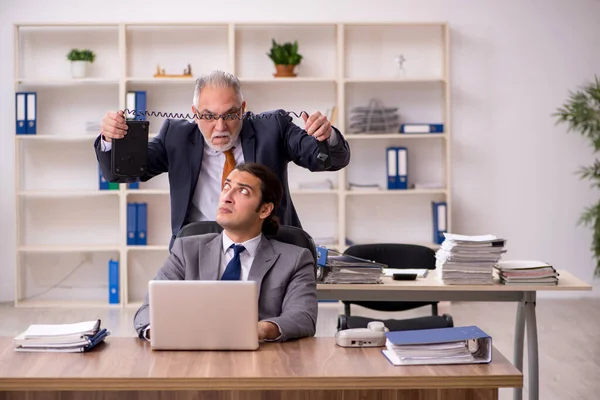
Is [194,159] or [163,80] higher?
[163,80]

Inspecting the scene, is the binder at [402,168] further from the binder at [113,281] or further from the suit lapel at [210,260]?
the suit lapel at [210,260]

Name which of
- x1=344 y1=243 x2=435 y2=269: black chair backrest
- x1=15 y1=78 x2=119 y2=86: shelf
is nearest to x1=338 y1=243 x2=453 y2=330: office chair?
x1=344 y1=243 x2=435 y2=269: black chair backrest

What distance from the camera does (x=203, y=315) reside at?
2381mm

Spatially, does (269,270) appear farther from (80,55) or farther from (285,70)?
(80,55)

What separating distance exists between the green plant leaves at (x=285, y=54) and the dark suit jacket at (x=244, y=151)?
338 cm

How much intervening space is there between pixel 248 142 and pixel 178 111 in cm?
386

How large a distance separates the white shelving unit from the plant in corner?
→ 3.38ft

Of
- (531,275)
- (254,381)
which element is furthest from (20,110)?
(254,381)

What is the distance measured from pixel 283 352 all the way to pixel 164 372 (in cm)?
38

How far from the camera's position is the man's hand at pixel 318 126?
9.50ft

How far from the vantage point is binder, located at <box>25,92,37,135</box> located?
22.9 feet

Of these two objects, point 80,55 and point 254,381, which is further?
point 80,55

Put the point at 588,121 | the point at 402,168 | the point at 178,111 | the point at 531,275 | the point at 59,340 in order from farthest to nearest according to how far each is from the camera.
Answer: the point at 178,111, the point at 402,168, the point at 588,121, the point at 531,275, the point at 59,340

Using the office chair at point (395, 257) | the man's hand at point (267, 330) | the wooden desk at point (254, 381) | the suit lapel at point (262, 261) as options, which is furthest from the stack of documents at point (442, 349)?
the office chair at point (395, 257)
